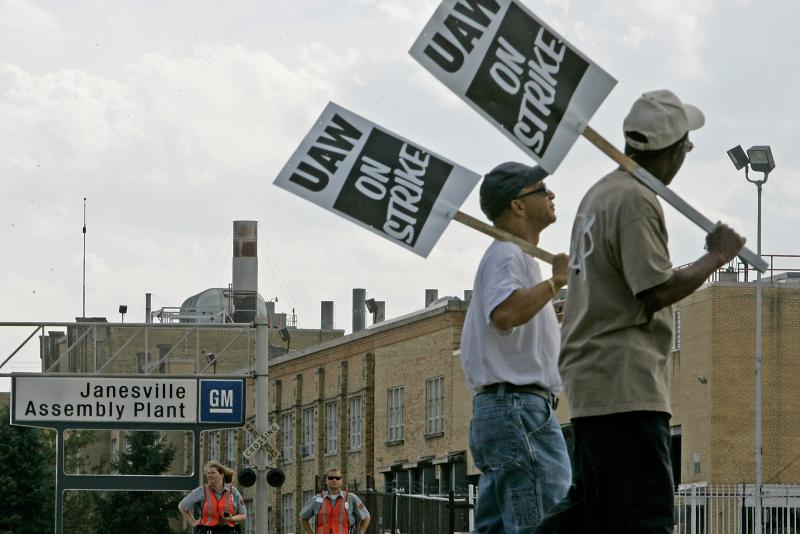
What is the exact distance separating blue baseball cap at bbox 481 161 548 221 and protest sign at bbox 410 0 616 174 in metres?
0.80

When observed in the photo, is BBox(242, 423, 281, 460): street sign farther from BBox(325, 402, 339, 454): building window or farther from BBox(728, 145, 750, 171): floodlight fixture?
BBox(325, 402, 339, 454): building window

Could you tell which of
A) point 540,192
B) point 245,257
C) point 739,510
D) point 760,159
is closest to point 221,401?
point 739,510

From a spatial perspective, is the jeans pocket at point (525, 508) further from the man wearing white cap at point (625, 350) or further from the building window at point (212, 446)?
the building window at point (212, 446)

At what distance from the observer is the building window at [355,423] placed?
70.4m

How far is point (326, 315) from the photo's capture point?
388ft

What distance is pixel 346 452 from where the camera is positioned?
71.6m

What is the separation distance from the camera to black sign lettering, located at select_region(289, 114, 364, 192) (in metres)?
7.47

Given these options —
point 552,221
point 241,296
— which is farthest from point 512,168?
point 241,296

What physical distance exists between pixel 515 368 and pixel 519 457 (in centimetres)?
34

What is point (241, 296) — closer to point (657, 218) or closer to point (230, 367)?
point (230, 367)

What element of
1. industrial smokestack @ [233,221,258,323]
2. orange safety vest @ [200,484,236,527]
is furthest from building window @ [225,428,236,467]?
orange safety vest @ [200,484,236,527]

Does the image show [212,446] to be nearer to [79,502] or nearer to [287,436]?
[79,502]

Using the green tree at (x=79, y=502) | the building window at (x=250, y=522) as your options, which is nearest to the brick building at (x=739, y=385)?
the building window at (x=250, y=522)

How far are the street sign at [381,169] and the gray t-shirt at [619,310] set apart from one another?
3.85 ft
